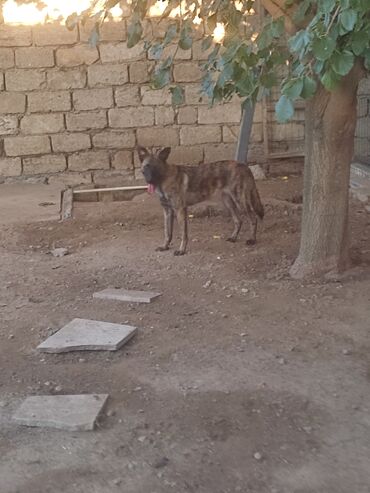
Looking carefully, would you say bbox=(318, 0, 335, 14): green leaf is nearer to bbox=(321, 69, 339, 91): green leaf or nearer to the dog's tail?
bbox=(321, 69, 339, 91): green leaf

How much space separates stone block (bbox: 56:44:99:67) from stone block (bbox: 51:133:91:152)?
3.09 feet

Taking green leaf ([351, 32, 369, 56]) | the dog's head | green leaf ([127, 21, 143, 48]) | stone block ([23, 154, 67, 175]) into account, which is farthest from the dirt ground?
stone block ([23, 154, 67, 175])

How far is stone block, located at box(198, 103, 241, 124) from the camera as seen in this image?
9.23m

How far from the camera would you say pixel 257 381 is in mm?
3570

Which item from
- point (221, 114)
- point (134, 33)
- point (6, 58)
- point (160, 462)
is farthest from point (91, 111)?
point (160, 462)

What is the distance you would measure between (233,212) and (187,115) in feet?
10.3

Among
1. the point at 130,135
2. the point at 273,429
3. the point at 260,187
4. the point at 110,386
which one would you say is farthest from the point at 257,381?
the point at 130,135

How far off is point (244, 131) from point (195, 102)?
5.79ft

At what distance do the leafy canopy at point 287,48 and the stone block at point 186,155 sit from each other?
404cm

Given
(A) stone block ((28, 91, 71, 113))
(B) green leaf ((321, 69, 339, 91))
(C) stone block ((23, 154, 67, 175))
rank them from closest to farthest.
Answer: (B) green leaf ((321, 69, 339, 91)) → (A) stone block ((28, 91, 71, 113)) → (C) stone block ((23, 154, 67, 175))

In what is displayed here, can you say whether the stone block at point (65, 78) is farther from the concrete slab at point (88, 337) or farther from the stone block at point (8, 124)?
the concrete slab at point (88, 337)

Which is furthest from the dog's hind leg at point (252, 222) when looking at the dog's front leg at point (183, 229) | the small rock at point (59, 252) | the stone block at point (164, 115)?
the stone block at point (164, 115)

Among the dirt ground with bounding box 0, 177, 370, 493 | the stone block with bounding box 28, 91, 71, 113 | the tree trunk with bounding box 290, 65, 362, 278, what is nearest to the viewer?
the dirt ground with bounding box 0, 177, 370, 493

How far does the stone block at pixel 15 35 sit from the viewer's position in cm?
862
